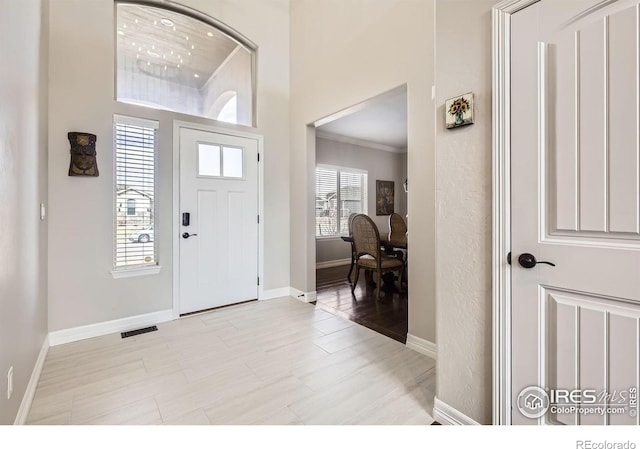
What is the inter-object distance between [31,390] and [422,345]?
275 cm

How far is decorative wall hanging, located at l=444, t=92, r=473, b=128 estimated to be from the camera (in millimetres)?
1399

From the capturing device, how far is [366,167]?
676cm

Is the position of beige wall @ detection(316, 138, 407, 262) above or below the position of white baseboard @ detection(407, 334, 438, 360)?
above

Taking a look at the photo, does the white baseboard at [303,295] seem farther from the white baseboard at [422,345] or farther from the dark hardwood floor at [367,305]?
the white baseboard at [422,345]

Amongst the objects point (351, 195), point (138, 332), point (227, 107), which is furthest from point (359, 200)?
point (138, 332)

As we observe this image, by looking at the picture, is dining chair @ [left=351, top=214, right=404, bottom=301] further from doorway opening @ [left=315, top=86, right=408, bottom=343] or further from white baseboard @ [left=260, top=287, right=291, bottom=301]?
white baseboard @ [left=260, top=287, right=291, bottom=301]

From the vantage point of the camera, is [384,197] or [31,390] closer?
[31,390]

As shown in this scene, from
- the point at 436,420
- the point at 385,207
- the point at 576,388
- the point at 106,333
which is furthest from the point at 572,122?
the point at 385,207

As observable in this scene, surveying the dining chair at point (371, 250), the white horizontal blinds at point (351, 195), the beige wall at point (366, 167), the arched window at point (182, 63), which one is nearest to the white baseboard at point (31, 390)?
the arched window at point (182, 63)

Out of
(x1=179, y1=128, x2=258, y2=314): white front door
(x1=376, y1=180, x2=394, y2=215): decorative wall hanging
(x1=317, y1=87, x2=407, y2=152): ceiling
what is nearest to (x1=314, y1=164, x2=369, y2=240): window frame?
(x1=376, y1=180, x2=394, y2=215): decorative wall hanging

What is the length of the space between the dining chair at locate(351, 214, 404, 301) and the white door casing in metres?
2.35

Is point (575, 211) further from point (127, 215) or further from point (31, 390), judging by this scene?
point (127, 215)

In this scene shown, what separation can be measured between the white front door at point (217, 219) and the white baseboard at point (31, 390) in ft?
3.76

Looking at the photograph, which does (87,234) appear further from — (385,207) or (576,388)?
(385,207)
